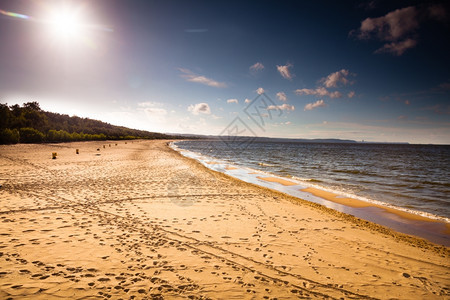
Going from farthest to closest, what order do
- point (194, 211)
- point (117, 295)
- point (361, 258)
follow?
1. point (194, 211)
2. point (361, 258)
3. point (117, 295)

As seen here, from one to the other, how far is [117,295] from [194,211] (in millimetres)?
5195

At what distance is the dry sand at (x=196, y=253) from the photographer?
4168mm

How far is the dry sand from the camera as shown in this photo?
4168mm

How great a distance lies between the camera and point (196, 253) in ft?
18.0

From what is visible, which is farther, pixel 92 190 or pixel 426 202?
pixel 426 202

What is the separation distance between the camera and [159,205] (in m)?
9.41

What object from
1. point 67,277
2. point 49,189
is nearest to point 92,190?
point 49,189

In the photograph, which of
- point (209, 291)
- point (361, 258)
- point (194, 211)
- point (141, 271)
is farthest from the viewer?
point (194, 211)

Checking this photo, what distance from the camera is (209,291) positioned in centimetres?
411

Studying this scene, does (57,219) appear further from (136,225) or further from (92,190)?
(92,190)

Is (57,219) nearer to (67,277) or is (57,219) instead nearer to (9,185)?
(67,277)

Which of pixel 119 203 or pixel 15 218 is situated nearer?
→ pixel 15 218

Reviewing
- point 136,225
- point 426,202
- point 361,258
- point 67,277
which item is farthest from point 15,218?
point 426,202

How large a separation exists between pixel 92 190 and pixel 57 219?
4447 millimetres
